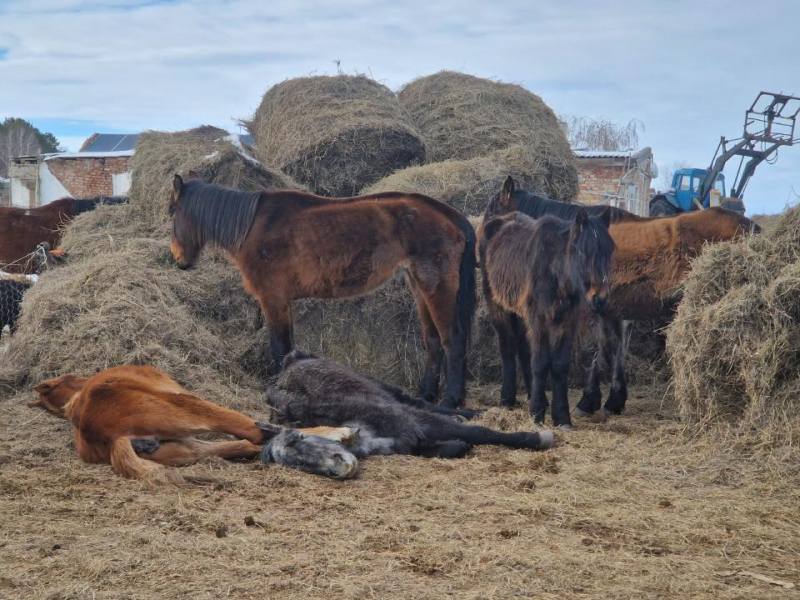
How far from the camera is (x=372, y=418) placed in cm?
509

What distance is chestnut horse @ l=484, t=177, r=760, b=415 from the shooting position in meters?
6.77

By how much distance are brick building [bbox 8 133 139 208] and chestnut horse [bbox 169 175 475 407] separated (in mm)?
20160

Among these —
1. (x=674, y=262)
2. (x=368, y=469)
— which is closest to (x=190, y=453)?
(x=368, y=469)

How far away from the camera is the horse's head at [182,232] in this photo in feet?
24.6

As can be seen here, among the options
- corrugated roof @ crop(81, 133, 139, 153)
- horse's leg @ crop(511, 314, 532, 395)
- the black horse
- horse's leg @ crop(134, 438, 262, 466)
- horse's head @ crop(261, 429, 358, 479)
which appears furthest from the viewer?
corrugated roof @ crop(81, 133, 139, 153)

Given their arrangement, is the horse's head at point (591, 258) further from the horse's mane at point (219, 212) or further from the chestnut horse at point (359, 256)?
the horse's mane at point (219, 212)

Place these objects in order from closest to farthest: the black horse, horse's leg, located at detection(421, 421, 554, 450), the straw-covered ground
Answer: the straw-covered ground
horse's leg, located at detection(421, 421, 554, 450)
the black horse

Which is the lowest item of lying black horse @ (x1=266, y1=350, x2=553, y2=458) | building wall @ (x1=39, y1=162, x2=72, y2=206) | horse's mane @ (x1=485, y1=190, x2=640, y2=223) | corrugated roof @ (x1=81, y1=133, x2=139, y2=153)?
lying black horse @ (x1=266, y1=350, x2=553, y2=458)

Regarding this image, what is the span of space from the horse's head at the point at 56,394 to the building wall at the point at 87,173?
23.0 meters

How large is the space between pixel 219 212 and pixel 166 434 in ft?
10.6

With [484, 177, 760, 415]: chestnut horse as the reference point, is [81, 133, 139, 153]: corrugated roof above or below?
above

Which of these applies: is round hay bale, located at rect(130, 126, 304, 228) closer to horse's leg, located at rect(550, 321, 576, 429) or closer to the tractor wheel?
horse's leg, located at rect(550, 321, 576, 429)

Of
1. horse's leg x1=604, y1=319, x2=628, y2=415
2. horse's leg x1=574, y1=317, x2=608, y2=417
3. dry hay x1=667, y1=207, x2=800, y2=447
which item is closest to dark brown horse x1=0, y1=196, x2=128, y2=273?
horse's leg x1=574, y1=317, x2=608, y2=417

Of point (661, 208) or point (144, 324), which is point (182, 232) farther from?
point (661, 208)
